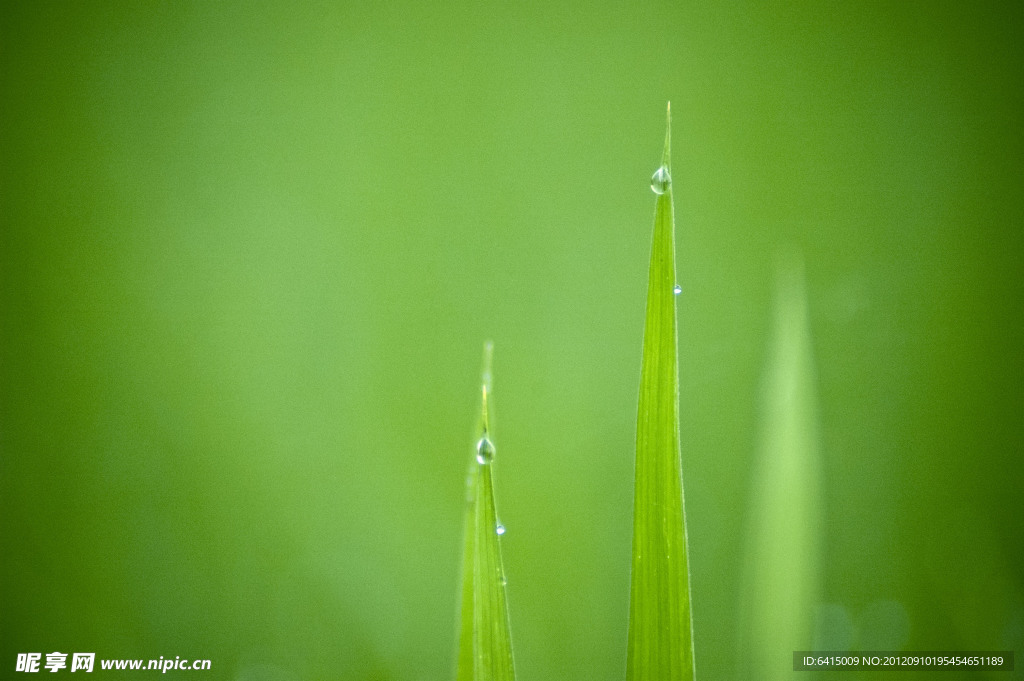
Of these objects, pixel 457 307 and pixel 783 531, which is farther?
pixel 457 307

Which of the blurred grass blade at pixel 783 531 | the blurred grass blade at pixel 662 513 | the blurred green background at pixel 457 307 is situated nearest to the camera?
the blurred grass blade at pixel 662 513

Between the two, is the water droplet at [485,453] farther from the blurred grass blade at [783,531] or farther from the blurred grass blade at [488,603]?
the blurred grass blade at [783,531]

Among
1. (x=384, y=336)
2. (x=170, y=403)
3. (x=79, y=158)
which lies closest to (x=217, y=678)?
(x=170, y=403)

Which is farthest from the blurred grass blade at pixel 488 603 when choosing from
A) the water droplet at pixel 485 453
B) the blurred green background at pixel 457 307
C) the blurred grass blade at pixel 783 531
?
the blurred green background at pixel 457 307

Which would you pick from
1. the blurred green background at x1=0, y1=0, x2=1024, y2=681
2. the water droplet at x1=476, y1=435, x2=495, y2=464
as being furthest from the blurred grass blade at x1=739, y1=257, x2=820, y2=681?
the water droplet at x1=476, y1=435, x2=495, y2=464

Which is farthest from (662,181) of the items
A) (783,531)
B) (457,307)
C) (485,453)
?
(457,307)

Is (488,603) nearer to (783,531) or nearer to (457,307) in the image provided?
(783,531)
